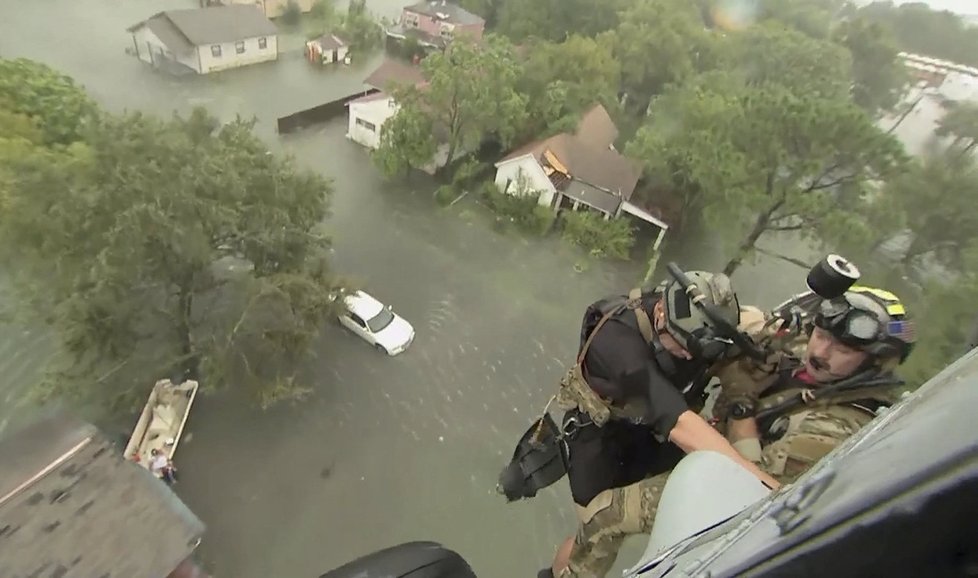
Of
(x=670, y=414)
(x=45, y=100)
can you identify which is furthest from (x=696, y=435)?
(x=45, y=100)

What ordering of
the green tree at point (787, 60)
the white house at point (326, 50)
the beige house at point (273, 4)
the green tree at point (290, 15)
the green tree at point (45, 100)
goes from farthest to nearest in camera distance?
the green tree at point (290, 15)
the beige house at point (273, 4)
the white house at point (326, 50)
the green tree at point (787, 60)
the green tree at point (45, 100)

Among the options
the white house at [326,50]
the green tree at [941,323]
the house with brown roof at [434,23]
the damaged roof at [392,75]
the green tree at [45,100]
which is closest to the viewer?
the green tree at [941,323]

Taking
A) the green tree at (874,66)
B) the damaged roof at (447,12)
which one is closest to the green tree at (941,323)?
the green tree at (874,66)

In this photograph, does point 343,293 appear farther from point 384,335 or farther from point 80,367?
point 80,367

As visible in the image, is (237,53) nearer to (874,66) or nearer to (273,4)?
(273,4)

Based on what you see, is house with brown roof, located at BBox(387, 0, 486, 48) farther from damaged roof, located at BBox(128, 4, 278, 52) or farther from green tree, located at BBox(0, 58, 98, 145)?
green tree, located at BBox(0, 58, 98, 145)

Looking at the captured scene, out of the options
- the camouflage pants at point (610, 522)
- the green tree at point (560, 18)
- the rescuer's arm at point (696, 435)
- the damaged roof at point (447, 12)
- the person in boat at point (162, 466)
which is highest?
the rescuer's arm at point (696, 435)

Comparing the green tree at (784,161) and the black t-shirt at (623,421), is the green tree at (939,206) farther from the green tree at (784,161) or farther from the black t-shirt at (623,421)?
the black t-shirt at (623,421)
